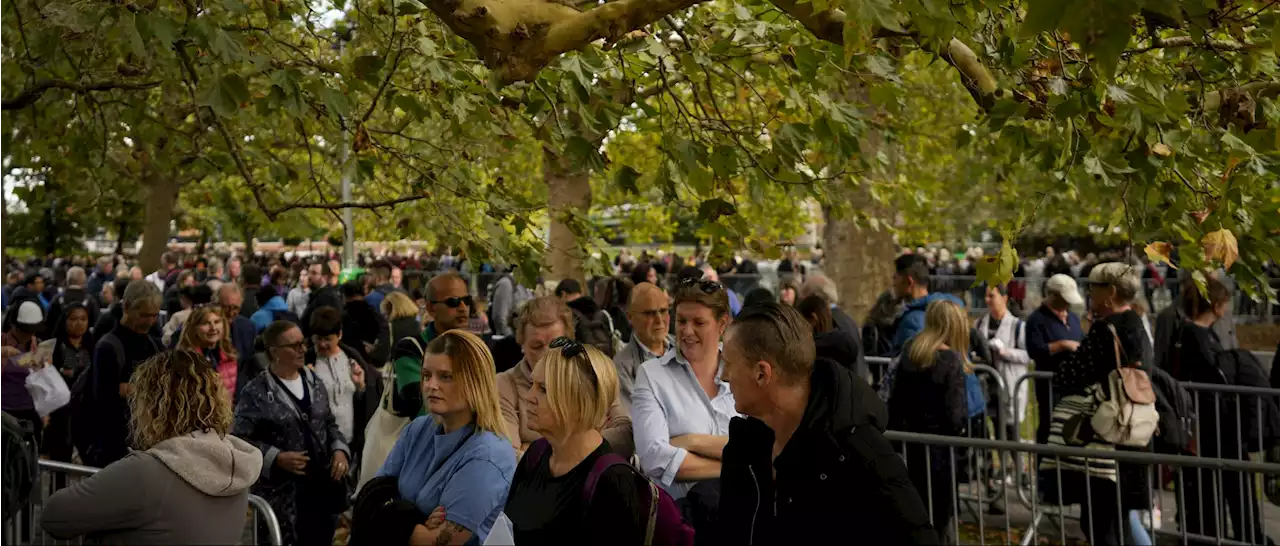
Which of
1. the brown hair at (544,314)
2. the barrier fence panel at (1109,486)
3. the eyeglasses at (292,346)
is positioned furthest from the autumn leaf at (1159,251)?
the eyeglasses at (292,346)

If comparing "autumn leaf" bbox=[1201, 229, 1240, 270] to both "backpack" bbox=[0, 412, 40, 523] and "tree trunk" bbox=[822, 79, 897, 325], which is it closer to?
"backpack" bbox=[0, 412, 40, 523]

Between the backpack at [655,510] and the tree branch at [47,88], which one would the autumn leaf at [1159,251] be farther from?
the tree branch at [47,88]

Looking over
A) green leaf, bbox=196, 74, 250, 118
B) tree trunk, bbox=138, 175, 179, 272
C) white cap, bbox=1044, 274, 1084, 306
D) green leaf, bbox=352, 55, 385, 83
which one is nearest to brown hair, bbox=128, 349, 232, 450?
green leaf, bbox=196, 74, 250, 118

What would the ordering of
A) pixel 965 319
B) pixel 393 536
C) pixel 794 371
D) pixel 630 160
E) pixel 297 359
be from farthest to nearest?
pixel 630 160 → pixel 965 319 → pixel 297 359 → pixel 393 536 → pixel 794 371

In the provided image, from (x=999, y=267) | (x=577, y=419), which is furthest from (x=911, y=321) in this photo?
(x=577, y=419)

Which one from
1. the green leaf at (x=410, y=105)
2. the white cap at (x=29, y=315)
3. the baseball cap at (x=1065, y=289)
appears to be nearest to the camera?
the green leaf at (x=410, y=105)

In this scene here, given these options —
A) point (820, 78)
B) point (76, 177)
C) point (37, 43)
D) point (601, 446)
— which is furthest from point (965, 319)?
point (76, 177)

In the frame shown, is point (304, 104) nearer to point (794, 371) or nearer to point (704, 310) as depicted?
point (704, 310)

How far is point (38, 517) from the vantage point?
18.1 ft

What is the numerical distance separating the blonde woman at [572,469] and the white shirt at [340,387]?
3254 millimetres

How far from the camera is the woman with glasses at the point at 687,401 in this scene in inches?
196

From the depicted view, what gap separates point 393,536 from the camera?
14.7 feet

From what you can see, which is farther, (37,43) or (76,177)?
(76,177)

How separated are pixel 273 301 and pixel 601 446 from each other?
312 inches
